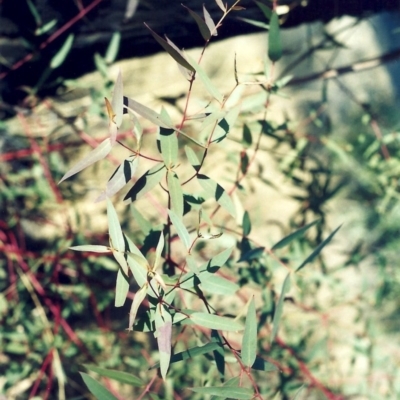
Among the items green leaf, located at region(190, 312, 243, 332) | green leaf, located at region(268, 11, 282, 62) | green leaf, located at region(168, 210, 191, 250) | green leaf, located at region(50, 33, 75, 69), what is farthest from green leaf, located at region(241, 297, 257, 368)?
green leaf, located at region(50, 33, 75, 69)

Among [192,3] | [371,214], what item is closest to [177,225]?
[192,3]

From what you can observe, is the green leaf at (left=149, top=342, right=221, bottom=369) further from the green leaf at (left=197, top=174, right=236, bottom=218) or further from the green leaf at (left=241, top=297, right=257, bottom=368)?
the green leaf at (left=197, top=174, right=236, bottom=218)

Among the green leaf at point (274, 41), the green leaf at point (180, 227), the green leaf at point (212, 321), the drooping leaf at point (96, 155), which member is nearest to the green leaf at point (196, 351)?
the green leaf at point (212, 321)

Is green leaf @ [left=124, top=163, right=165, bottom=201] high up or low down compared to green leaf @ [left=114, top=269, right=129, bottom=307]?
up

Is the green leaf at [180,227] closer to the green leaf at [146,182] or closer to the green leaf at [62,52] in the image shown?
the green leaf at [146,182]

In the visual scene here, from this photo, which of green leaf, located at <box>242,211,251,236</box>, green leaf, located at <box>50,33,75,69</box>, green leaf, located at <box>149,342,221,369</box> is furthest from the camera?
green leaf, located at <box>50,33,75,69</box>

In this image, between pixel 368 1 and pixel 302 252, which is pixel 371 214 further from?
pixel 368 1
